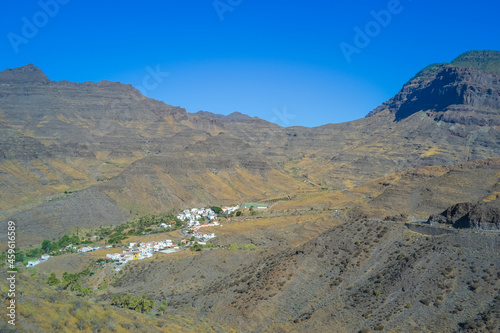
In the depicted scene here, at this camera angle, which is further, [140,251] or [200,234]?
[200,234]

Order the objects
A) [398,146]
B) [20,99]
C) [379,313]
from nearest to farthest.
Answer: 1. [379,313]
2. [398,146]
3. [20,99]

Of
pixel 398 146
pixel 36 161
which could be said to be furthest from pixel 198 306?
pixel 398 146

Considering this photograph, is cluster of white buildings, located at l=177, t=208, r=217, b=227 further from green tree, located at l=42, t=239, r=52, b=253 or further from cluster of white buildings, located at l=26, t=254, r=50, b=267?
cluster of white buildings, located at l=26, t=254, r=50, b=267

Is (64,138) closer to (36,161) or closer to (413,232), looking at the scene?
(36,161)

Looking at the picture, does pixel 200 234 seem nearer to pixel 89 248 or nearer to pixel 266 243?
pixel 266 243

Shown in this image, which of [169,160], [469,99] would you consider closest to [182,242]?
[169,160]

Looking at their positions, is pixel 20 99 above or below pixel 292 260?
above

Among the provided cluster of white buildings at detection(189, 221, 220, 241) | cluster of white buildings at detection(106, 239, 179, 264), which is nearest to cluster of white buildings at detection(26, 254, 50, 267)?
cluster of white buildings at detection(106, 239, 179, 264)
